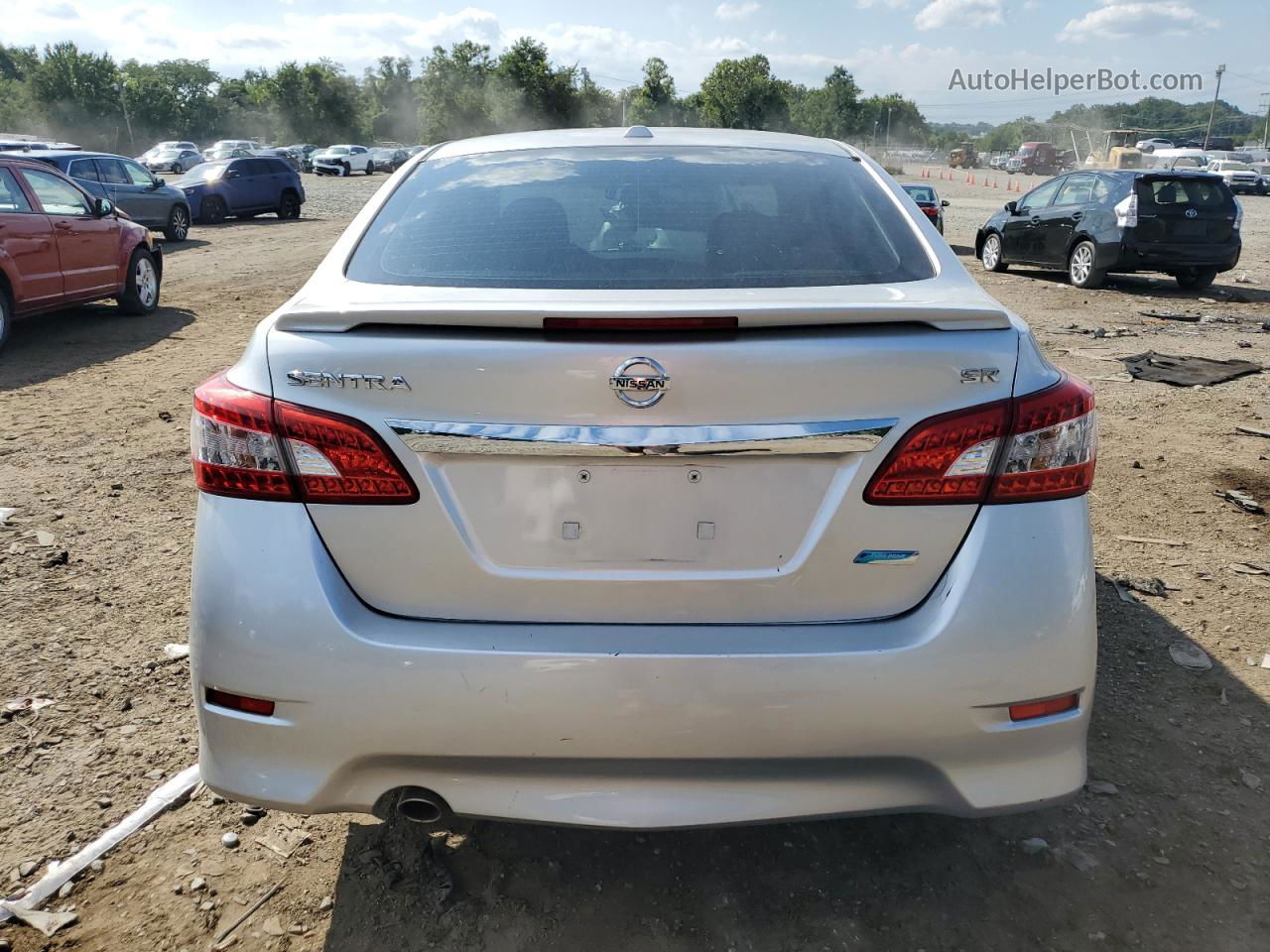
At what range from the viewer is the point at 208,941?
2.31 meters

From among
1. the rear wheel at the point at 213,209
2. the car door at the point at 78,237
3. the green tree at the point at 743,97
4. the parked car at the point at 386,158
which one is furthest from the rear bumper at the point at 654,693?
the green tree at the point at 743,97

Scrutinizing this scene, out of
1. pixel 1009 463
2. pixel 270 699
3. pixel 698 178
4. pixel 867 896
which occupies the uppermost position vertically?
pixel 698 178

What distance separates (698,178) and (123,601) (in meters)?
2.89

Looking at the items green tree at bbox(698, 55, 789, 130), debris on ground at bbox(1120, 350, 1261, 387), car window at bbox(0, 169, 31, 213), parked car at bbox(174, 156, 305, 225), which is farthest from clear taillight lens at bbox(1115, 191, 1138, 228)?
green tree at bbox(698, 55, 789, 130)

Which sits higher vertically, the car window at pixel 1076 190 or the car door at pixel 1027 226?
the car window at pixel 1076 190

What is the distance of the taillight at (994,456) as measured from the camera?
195cm

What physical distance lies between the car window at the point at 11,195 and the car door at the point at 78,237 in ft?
0.53

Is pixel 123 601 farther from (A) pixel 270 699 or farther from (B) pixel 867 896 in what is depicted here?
(B) pixel 867 896

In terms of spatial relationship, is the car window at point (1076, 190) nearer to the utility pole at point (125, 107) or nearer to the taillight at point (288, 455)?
the taillight at point (288, 455)

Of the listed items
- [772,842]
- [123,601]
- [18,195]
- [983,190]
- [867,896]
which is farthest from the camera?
[983,190]

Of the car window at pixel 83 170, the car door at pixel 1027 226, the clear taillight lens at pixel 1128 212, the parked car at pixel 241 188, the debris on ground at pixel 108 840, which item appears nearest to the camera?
the debris on ground at pixel 108 840

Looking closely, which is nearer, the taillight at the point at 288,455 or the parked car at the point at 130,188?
the taillight at the point at 288,455

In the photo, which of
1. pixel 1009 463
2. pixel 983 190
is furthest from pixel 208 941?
pixel 983 190

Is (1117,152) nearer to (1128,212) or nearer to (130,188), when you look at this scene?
(1128,212)
